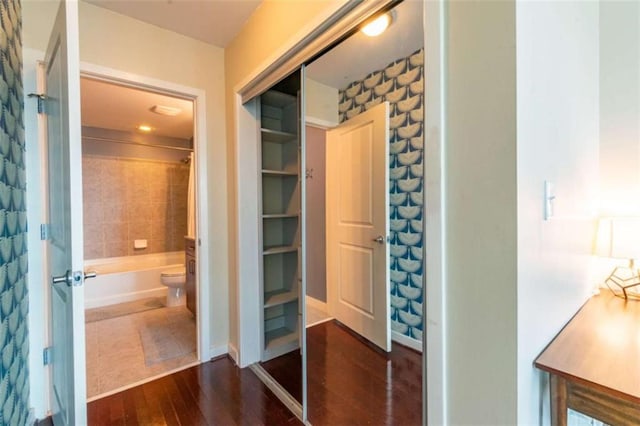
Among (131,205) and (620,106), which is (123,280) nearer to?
(131,205)

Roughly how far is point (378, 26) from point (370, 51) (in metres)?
0.24

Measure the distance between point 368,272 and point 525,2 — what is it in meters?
1.55

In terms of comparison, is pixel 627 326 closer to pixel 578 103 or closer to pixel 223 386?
pixel 578 103

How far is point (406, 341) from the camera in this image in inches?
67.3

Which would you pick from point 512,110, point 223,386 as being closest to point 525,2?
point 512,110

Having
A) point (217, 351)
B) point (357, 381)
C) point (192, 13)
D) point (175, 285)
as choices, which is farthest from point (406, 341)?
point (175, 285)

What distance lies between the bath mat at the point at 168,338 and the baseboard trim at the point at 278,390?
65 centimetres

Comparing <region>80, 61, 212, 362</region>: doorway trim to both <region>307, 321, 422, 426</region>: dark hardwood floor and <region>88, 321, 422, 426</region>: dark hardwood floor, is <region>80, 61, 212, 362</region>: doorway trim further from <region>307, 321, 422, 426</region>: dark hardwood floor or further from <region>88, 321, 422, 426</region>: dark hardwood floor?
<region>307, 321, 422, 426</region>: dark hardwood floor

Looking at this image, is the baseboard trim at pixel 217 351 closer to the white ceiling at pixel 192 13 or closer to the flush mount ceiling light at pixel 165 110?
the white ceiling at pixel 192 13

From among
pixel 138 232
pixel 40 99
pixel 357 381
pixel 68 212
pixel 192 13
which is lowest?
pixel 357 381

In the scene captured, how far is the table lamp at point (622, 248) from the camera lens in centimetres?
140

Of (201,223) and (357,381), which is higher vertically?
(201,223)

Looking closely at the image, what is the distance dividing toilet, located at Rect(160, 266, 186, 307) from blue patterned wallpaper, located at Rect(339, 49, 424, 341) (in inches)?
109

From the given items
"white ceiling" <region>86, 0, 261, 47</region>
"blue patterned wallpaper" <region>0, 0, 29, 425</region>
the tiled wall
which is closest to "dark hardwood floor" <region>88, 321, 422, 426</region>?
"blue patterned wallpaper" <region>0, 0, 29, 425</region>
